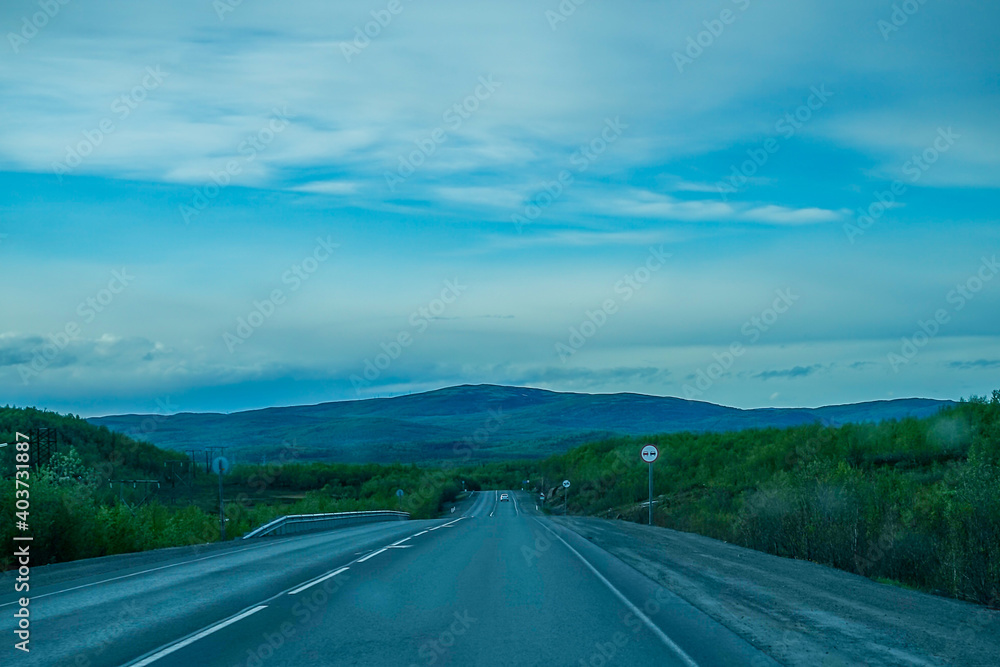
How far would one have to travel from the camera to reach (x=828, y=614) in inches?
426

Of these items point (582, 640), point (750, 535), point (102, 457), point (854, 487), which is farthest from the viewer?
point (102, 457)

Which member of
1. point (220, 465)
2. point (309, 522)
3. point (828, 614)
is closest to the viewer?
point (828, 614)

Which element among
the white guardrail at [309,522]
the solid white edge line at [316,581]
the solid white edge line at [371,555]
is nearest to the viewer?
the solid white edge line at [316,581]

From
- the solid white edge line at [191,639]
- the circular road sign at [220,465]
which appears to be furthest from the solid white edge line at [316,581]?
the circular road sign at [220,465]

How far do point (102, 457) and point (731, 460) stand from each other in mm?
59189

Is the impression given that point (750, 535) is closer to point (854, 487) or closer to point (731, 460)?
point (854, 487)

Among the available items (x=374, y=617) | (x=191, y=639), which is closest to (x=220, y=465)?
(x=374, y=617)

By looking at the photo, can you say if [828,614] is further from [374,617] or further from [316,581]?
[316,581]

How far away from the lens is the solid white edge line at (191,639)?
8234 millimetres

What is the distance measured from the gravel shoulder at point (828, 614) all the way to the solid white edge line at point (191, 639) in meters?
6.13

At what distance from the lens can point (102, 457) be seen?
8075cm

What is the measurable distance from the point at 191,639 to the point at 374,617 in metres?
2.28

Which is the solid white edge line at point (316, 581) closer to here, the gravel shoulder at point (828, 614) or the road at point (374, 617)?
the road at point (374, 617)

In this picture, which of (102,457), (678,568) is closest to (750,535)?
(678,568)
